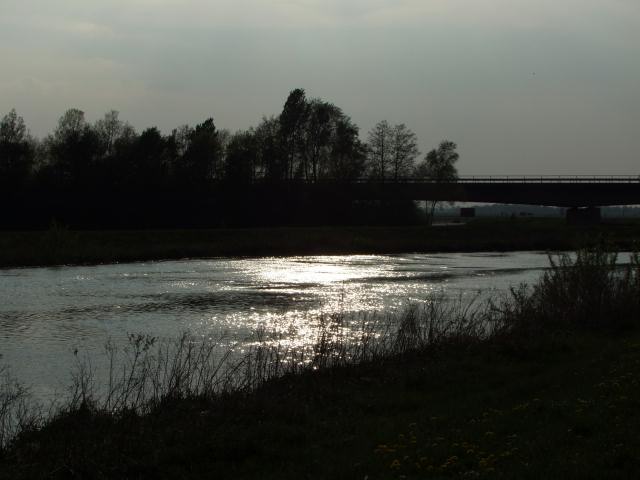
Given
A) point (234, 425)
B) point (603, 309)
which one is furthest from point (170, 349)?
point (603, 309)

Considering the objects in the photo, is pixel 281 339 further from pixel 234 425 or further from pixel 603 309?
pixel 234 425

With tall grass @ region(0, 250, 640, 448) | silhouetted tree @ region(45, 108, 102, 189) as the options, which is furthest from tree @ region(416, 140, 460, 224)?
tall grass @ region(0, 250, 640, 448)

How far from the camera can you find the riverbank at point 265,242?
2411 inches

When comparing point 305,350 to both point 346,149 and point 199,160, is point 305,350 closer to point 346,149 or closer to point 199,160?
point 199,160

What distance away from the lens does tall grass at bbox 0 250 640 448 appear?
1527 cm

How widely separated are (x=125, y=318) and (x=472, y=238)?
62107 mm

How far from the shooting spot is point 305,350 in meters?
21.9

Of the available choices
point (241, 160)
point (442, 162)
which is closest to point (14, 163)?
point (241, 160)

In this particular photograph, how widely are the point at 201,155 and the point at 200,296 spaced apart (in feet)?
202

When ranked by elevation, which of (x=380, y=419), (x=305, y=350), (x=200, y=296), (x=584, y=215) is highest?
(x=584, y=215)

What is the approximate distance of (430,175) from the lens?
12462cm

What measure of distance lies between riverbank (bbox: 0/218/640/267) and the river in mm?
3933

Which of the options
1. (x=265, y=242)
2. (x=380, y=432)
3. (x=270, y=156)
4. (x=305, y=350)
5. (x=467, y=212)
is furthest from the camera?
(x=467, y=212)

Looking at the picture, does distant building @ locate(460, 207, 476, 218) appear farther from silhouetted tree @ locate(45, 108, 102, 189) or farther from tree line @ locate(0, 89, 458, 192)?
silhouetted tree @ locate(45, 108, 102, 189)
